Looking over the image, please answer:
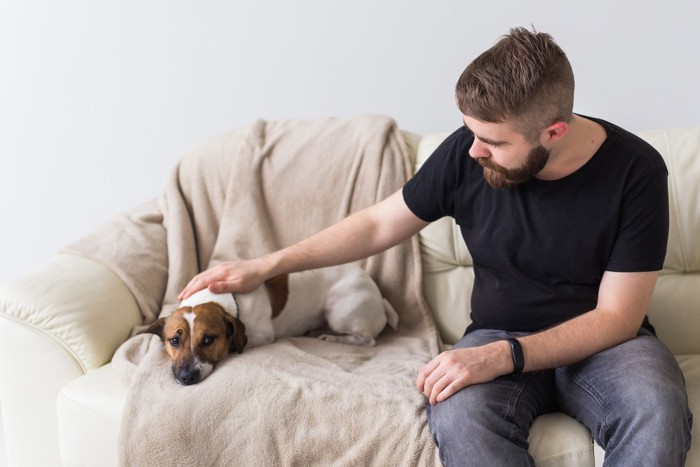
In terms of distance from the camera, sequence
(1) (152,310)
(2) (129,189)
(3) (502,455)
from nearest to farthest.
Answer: (3) (502,455), (1) (152,310), (2) (129,189)

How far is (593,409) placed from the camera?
189cm

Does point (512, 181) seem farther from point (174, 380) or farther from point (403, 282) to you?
point (174, 380)

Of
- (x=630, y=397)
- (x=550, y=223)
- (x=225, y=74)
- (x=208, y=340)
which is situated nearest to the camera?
(x=630, y=397)

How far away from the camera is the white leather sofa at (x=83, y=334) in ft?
7.29

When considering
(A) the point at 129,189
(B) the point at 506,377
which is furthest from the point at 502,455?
(A) the point at 129,189

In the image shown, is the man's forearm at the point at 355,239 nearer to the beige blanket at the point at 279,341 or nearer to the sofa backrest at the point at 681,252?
the beige blanket at the point at 279,341

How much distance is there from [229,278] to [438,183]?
665 mm

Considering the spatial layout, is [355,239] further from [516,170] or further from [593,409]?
[593,409]

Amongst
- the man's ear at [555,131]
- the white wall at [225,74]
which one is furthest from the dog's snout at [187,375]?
the white wall at [225,74]

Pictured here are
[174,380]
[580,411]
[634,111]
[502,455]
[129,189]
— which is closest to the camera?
[502,455]

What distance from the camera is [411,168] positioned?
278cm

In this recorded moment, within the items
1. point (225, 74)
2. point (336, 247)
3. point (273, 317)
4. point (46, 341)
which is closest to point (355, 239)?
point (336, 247)

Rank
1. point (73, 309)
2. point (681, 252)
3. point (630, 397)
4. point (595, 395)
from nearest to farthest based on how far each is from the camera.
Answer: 1. point (630, 397)
2. point (595, 395)
3. point (73, 309)
4. point (681, 252)

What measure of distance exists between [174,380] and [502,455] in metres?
0.91
